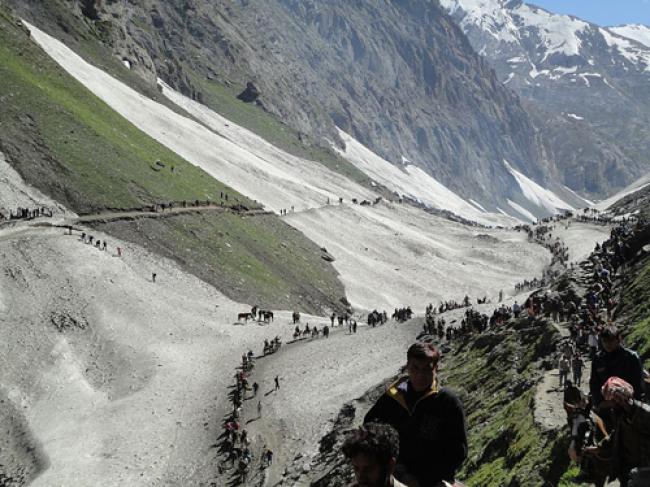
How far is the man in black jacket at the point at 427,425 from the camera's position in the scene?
7988 mm

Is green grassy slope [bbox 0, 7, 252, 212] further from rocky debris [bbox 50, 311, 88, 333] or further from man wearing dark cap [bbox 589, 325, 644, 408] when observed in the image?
man wearing dark cap [bbox 589, 325, 644, 408]

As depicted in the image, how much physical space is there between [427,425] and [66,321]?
47.4 meters

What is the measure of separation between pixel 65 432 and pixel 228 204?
66032mm

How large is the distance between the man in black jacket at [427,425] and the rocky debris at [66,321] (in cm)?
4607

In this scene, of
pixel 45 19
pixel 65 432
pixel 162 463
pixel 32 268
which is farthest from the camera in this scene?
pixel 45 19

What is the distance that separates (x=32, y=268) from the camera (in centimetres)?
5600

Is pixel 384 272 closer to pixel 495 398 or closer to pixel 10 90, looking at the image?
pixel 10 90

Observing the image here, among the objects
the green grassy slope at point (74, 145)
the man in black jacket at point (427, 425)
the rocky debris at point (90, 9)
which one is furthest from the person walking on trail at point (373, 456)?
the rocky debris at point (90, 9)

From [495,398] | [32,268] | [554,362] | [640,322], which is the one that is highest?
[640,322]

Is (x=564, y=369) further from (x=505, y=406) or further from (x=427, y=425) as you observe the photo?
(x=427, y=425)

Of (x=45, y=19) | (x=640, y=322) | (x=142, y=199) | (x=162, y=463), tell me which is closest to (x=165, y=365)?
(x=162, y=463)

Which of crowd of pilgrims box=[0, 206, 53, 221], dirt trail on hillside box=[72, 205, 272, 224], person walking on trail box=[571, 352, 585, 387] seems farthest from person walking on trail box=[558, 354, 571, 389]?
dirt trail on hillside box=[72, 205, 272, 224]

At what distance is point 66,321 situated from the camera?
167 feet

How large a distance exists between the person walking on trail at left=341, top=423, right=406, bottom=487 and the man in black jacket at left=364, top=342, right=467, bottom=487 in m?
1.43
